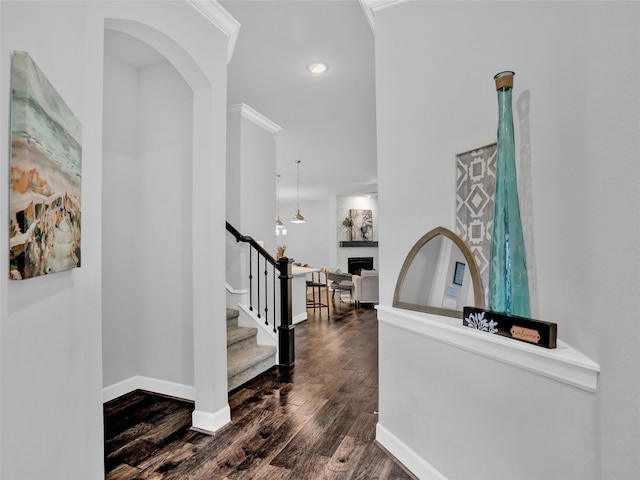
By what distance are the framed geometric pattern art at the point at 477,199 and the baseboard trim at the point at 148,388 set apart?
7.59 ft

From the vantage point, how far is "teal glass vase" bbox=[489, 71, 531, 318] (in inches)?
49.3

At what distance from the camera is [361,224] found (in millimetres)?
10898

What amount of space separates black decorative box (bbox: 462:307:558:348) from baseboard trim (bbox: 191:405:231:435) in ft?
5.73

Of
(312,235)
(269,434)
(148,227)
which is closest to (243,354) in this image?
(269,434)

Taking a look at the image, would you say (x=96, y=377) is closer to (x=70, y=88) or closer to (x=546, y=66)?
(x=70, y=88)

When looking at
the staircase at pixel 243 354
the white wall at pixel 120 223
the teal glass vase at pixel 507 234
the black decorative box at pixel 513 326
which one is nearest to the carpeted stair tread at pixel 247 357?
the staircase at pixel 243 354

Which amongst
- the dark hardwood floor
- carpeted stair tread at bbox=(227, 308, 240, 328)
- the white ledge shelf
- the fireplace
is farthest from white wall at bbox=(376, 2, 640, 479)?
the fireplace

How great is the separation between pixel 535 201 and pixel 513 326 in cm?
47

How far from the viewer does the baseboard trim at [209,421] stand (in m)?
2.32

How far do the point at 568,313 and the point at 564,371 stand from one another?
0.19 meters

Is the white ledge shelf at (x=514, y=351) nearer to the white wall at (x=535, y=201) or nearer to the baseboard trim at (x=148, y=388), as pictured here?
the white wall at (x=535, y=201)

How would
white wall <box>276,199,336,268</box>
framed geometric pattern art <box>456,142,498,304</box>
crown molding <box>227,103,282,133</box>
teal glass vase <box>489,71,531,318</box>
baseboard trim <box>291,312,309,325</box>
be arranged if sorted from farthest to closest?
white wall <box>276,199,336,268</box> → baseboard trim <box>291,312,309,325</box> → crown molding <box>227,103,282,133</box> → framed geometric pattern art <box>456,142,498,304</box> → teal glass vase <box>489,71,531,318</box>

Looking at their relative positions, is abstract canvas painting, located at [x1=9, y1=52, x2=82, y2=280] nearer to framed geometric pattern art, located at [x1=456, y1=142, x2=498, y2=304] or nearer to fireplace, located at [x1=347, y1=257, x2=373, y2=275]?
framed geometric pattern art, located at [x1=456, y1=142, x2=498, y2=304]

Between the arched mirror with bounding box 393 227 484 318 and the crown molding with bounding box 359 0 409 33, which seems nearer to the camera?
the arched mirror with bounding box 393 227 484 318
